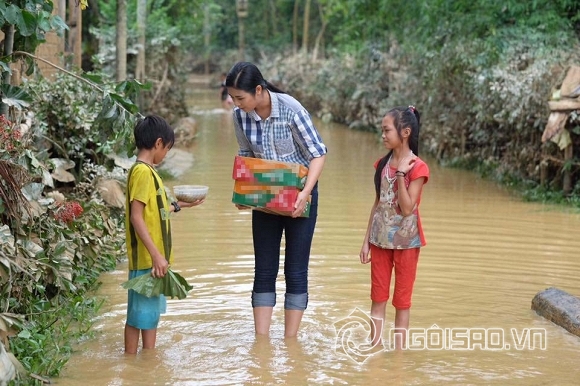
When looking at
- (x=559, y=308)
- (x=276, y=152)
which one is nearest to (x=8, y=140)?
(x=276, y=152)

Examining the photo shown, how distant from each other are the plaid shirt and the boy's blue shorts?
99cm

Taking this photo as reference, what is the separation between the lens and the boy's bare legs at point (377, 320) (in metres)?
→ 5.57

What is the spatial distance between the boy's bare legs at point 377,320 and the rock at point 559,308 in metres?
1.35

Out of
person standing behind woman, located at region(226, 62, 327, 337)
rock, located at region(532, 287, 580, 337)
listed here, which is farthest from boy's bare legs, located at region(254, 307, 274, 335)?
rock, located at region(532, 287, 580, 337)

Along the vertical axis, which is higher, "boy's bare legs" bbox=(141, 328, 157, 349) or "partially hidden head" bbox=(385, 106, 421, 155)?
"partially hidden head" bbox=(385, 106, 421, 155)

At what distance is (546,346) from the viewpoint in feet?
19.0

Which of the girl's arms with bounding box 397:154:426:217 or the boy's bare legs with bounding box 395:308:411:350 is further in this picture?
the boy's bare legs with bounding box 395:308:411:350

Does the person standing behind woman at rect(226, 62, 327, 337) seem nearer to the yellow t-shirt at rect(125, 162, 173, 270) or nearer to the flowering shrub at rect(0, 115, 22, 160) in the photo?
the yellow t-shirt at rect(125, 162, 173, 270)

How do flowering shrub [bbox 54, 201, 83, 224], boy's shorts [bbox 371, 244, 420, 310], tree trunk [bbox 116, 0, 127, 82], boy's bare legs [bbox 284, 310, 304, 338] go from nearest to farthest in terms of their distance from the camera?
boy's shorts [bbox 371, 244, 420, 310], boy's bare legs [bbox 284, 310, 304, 338], flowering shrub [bbox 54, 201, 83, 224], tree trunk [bbox 116, 0, 127, 82]

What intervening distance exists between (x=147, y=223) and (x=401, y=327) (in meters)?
1.64

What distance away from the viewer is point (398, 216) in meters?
5.43

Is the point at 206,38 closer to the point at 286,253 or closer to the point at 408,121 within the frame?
the point at 286,253

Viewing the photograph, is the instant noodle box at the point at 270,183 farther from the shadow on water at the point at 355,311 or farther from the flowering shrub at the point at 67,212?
the flowering shrub at the point at 67,212

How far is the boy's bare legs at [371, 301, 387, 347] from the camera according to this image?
18.3ft
